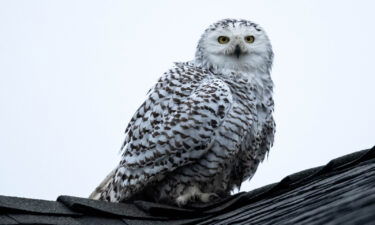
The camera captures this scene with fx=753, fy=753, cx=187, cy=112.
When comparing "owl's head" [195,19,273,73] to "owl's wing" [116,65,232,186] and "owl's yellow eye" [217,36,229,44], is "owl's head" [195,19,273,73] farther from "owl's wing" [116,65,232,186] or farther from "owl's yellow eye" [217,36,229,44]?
"owl's wing" [116,65,232,186]

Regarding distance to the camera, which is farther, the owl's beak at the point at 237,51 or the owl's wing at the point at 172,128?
the owl's beak at the point at 237,51

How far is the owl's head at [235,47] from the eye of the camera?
562 centimetres

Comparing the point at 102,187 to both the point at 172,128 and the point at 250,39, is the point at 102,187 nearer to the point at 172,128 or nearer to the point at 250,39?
the point at 172,128

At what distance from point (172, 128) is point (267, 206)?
1414 mm

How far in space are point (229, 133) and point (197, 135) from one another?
23 centimetres

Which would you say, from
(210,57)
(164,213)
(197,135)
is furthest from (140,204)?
(210,57)

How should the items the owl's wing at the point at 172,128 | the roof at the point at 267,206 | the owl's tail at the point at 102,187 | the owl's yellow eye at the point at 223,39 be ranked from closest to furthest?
the roof at the point at 267,206 → the owl's wing at the point at 172,128 → the owl's tail at the point at 102,187 → the owl's yellow eye at the point at 223,39

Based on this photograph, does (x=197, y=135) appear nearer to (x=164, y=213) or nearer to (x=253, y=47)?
(x=164, y=213)

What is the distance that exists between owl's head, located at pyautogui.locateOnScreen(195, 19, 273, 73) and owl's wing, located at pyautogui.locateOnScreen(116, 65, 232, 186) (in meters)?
0.53

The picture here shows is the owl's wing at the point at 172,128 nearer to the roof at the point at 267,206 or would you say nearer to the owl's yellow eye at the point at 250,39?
the roof at the point at 267,206

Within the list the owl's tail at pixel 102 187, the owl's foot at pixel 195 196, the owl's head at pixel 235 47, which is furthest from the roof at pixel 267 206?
the owl's head at pixel 235 47

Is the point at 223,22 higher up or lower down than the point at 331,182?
higher up

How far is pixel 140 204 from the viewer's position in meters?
3.95

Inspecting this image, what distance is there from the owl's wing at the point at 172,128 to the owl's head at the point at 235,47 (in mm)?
531
